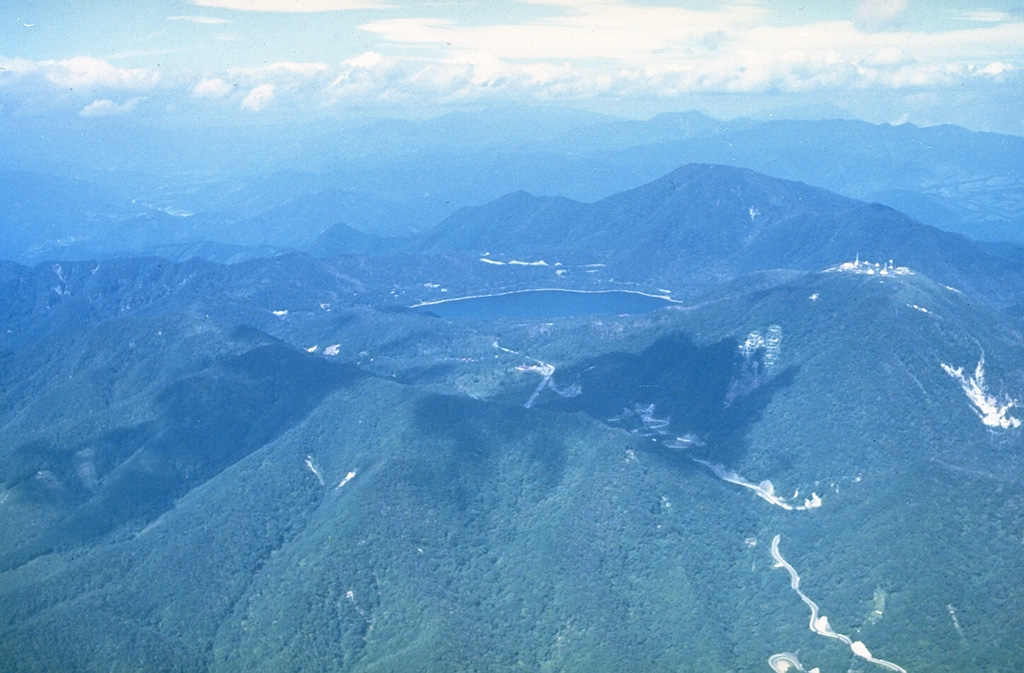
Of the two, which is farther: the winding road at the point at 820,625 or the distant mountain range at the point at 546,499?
the distant mountain range at the point at 546,499

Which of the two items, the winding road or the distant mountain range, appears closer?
the winding road

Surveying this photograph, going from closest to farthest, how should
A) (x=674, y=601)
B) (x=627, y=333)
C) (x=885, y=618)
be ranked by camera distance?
1. (x=885, y=618)
2. (x=674, y=601)
3. (x=627, y=333)

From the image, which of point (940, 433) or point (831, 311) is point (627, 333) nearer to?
point (831, 311)

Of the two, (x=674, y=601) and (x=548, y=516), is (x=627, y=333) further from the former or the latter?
(x=674, y=601)

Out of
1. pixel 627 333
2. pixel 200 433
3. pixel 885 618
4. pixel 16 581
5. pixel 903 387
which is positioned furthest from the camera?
pixel 627 333

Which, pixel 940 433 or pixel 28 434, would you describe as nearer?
pixel 940 433

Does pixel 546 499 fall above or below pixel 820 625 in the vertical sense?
above

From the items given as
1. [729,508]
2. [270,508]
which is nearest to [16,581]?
[270,508]

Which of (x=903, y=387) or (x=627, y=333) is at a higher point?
(x=903, y=387)

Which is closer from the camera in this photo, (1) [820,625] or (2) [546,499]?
(1) [820,625]
